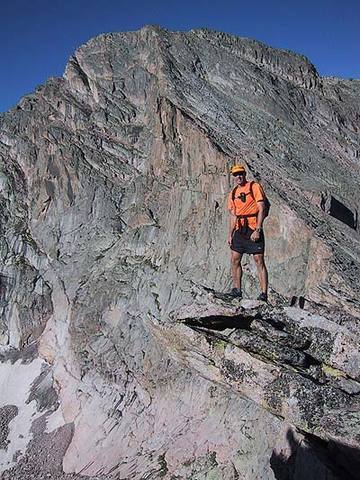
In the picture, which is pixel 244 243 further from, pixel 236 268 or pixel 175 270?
pixel 175 270

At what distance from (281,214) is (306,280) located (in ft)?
15.8

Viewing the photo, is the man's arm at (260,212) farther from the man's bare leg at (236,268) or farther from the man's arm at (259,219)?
the man's bare leg at (236,268)

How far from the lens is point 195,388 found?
3262 cm

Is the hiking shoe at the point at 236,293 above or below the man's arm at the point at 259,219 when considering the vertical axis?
below

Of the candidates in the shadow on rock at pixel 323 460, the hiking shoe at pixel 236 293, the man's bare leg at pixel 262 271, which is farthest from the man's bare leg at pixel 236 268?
the shadow on rock at pixel 323 460

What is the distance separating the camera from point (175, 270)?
39.7 meters

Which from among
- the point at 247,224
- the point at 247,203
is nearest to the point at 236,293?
the point at 247,224

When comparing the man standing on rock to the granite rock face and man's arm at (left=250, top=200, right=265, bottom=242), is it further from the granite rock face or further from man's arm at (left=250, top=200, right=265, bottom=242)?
the granite rock face

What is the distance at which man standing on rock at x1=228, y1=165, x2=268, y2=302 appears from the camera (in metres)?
17.2

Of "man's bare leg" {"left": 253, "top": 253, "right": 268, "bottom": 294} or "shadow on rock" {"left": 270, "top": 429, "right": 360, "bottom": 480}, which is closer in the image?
"shadow on rock" {"left": 270, "top": 429, "right": 360, "bottom": 480}

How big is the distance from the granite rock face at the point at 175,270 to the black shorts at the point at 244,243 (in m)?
2.02

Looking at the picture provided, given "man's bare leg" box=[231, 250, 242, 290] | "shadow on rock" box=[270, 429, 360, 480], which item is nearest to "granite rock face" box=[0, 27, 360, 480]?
"shadow on rock" box=[270, 429, 360, 480]

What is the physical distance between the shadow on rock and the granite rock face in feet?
0.22

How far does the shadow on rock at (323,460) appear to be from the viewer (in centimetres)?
1353
